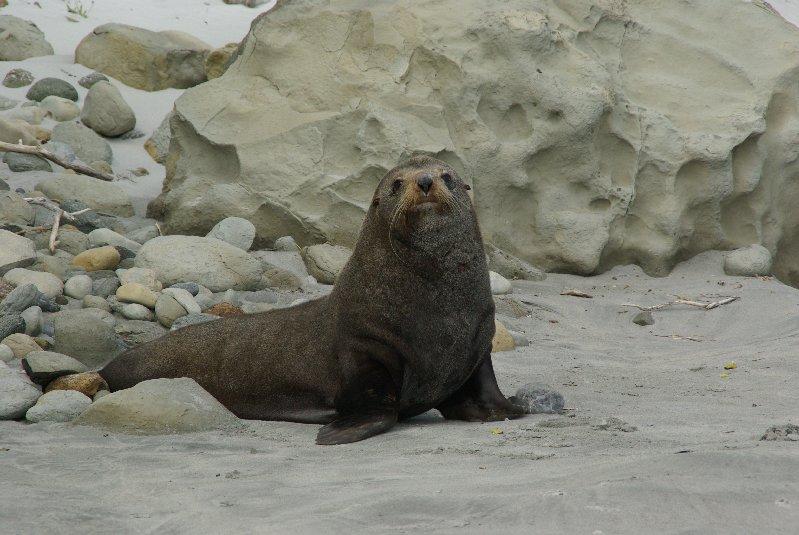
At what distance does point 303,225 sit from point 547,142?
2390mm

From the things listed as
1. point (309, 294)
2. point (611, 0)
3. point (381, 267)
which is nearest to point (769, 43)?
point (611, 0)

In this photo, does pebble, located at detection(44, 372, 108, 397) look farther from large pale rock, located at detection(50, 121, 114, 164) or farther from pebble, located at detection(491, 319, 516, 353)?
large pale rock, located at detection(50, 121, 114, 164)

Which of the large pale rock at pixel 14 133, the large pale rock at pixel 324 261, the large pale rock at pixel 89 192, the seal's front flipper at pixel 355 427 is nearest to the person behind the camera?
the seal's front flipper at pixel 355 427

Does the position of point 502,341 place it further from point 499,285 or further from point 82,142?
point 82,142

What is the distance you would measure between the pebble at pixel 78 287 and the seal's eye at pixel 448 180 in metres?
3.31

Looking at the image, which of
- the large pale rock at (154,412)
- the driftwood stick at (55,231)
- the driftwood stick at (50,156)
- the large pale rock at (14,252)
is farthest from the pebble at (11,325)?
the driftwood stick at (50,156)

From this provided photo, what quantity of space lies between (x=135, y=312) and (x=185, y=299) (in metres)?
0.35

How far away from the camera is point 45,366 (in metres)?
5.81

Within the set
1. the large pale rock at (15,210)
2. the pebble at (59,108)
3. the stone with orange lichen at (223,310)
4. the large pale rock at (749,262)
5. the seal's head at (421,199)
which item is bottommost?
the stone with orange lichen at (223,310)

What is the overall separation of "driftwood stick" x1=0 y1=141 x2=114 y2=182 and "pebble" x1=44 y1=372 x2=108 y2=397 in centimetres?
506

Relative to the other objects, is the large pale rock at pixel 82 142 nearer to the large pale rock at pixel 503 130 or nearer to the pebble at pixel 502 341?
the large pale rock at pixel 503 130

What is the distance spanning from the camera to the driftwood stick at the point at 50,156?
1027 centimetres

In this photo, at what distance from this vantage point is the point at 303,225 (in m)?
9.42

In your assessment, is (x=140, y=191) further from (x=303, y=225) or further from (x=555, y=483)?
(x=555, y=483)
